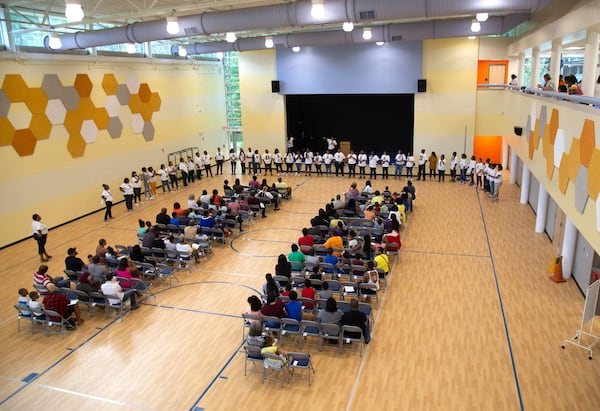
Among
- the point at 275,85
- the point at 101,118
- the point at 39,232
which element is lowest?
the point at 39,232

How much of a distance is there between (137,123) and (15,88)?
6.41m

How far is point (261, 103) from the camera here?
2662 centimetres

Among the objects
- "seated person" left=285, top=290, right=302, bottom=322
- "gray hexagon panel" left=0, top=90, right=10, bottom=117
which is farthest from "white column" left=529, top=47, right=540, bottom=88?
"gray hexagon panel" left=0, top=90, right=10, bottom=117

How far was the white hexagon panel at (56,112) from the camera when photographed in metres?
17.2

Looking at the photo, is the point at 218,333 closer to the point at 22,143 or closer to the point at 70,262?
the point at 70,262

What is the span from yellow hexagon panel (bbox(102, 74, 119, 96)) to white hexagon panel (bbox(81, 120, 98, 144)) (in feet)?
5.48

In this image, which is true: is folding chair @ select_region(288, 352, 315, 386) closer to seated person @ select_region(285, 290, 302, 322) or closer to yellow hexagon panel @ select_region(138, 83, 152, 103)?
seated person @ select_region(285, 290, 302, 322)

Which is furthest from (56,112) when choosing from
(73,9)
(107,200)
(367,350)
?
(367,350)

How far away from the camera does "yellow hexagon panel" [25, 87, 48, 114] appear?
16.4m

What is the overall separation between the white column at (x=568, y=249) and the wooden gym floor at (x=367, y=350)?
0.44m

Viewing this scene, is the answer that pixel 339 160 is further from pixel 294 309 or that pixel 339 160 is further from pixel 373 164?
pixel 294 309

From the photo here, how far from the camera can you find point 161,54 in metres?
23.9

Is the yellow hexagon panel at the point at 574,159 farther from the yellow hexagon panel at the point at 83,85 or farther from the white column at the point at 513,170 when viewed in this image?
the yellow hexagon panel at the point at 83,85

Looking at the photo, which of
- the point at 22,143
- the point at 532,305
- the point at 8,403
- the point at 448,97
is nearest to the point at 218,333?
the point at 8,403
